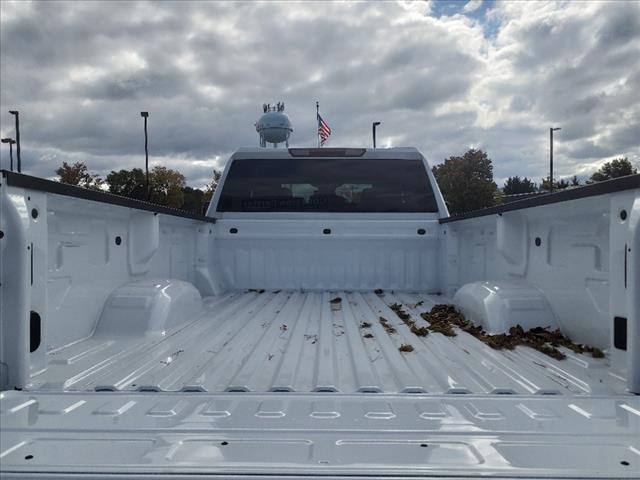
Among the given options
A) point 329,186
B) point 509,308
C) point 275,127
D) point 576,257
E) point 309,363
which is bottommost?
point 309,363

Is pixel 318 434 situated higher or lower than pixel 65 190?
lower

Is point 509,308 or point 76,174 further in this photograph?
point 76,174

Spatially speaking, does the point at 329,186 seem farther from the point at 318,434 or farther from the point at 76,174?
the point at 76,174

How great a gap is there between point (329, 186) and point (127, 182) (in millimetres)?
38977

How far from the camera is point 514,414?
1.56 meters

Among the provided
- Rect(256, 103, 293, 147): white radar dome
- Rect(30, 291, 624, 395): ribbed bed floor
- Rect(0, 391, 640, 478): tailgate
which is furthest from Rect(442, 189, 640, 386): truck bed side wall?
Rect(256, 103, 293, 147): white radar dome

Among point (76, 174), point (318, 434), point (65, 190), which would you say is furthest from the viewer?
point (76, 174)

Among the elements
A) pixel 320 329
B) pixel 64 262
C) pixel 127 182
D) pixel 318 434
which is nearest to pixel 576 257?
pixel 320 329

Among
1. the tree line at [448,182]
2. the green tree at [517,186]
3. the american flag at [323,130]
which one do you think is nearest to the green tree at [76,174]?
the tree line at [448,182]

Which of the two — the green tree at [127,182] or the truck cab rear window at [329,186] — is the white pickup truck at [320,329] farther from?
the green tree at [127,182]

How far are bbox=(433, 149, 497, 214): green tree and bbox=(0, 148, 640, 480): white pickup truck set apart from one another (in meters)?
35.1

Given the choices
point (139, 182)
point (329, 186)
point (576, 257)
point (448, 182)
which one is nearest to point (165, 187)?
point (139, 182)

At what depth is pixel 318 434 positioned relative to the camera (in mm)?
1374

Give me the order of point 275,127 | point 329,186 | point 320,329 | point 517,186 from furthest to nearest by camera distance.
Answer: point 517,186 → point 275,127 → point 329,186 → point 320,329
